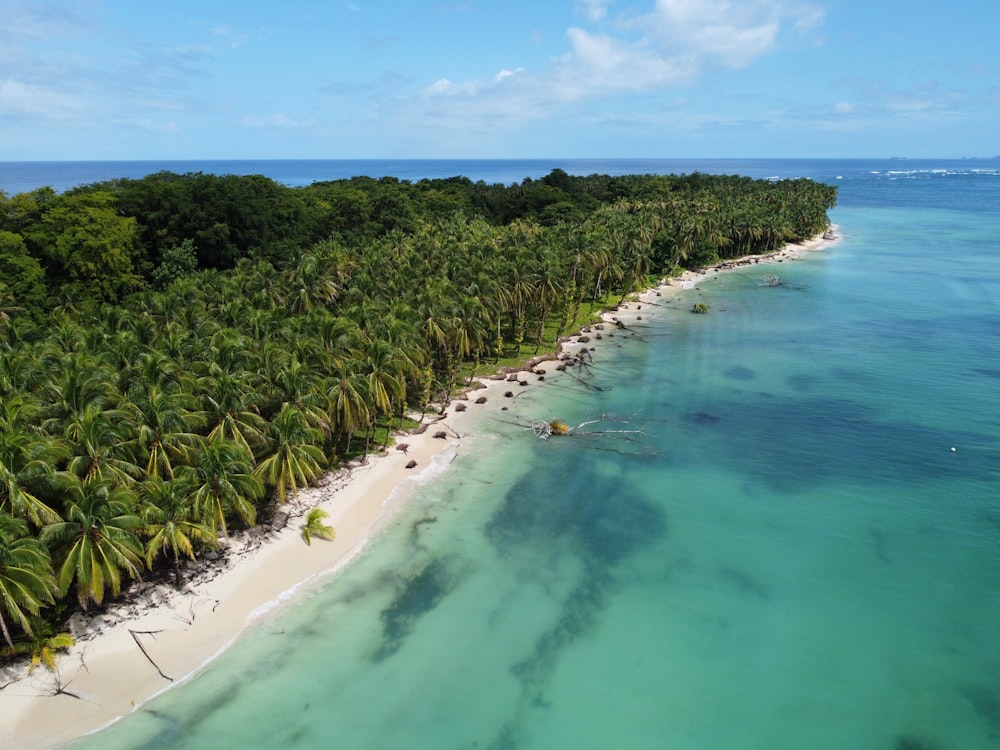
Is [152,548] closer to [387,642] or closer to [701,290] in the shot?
[387,642]

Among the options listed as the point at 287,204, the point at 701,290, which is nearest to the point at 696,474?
the point at 701,290

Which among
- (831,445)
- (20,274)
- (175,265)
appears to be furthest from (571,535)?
(175,265)

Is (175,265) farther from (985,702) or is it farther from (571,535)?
(985,702)

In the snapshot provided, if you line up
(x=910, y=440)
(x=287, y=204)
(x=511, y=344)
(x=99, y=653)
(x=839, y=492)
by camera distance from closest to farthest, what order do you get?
(x=99, y=653) → (x=839, y=492) → (x=910, y=440) → (x=511, y=344) → (x=287, y=204)

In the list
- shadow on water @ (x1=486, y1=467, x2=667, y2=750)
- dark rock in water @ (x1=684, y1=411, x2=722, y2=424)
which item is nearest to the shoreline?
shadow on water @ (x1=486, y1=467, x2=667, y2=750)

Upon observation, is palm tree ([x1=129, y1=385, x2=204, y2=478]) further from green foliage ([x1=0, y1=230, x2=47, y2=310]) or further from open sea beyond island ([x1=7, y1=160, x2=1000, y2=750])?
green foliage ([x1=0, y1=230, x2=47, y2=310])

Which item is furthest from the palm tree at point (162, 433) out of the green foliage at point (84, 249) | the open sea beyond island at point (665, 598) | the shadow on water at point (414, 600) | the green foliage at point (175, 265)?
the green foliage at point (175, 265)

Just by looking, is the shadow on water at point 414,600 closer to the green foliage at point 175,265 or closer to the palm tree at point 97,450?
the palm tree at point 97,450
